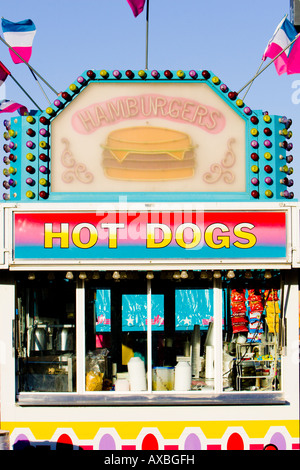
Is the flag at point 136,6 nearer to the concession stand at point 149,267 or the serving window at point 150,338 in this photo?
the concession stand at point 149,267

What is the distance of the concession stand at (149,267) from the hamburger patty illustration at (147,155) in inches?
0.6

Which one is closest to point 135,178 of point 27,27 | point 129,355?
point 129,355

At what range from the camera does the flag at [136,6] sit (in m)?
9.54

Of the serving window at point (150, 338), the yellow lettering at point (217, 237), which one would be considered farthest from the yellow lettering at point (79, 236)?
the yellow lettering at point (217, 237)

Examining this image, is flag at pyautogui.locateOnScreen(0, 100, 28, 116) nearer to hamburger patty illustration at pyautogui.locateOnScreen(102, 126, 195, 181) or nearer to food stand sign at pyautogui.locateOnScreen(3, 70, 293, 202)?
food stand sign at pyautogui.locateOnScreen(3, 70, 293, 202)

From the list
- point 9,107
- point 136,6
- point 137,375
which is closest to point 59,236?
point 137,375

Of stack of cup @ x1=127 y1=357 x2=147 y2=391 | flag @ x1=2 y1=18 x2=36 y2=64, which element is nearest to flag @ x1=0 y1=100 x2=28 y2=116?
flag @ x1=2 y1=18 x2=36 y2=64

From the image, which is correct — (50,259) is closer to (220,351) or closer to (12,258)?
(12,258)

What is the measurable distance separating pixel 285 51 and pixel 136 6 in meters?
2.53

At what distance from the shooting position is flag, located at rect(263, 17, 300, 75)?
374 inches

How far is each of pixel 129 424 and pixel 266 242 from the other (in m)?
3.10

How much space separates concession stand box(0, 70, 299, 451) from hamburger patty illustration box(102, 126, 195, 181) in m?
0.02

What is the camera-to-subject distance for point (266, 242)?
8.40 meters

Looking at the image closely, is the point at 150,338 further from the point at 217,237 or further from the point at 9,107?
the point at 9,107
